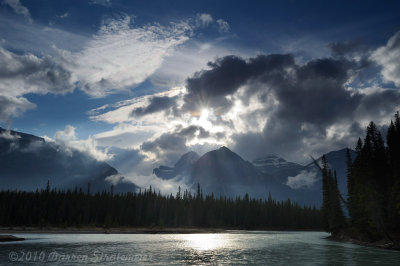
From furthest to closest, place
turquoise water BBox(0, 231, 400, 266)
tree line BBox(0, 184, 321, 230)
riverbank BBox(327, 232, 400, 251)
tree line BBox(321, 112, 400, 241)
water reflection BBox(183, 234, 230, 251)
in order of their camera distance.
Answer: tree line BBox(0, 184, 321, 230) → water reflection BBox(183, 234, 230, 251) → tree line BBox(321, 112, 400, 241) → riverbank BBox(327, 232, 400, 251) → turquoise water BBox(0, 231, 400, 266)

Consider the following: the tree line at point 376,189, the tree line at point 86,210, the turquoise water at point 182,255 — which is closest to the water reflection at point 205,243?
the turquoise water at point 182,255

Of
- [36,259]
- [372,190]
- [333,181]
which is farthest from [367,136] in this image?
[36,259]

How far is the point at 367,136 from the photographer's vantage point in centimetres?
8225

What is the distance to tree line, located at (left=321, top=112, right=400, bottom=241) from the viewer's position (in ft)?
224

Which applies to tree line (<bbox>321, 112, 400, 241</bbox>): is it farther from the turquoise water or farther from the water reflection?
the water reflection

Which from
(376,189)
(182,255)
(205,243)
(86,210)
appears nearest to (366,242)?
(376,189)

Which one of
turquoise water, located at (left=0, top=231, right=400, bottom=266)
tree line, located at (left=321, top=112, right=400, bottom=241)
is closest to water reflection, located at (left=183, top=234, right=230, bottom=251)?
turquoise water, located at (left=0, top=231, right=400, bottom=266)

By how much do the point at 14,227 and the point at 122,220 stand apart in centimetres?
5209

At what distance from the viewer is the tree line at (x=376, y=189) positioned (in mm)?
68344

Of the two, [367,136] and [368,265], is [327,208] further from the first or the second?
[368,265]

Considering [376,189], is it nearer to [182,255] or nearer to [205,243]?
[205,243]

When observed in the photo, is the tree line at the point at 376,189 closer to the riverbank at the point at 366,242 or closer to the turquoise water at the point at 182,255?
the riverbank at the point at 366,242

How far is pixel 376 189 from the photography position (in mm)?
74500

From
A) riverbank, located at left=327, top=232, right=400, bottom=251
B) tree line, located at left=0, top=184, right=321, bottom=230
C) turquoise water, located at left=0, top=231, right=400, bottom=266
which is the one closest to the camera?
turquoise water, located at left=0, top=231, right=400, bottom=266
